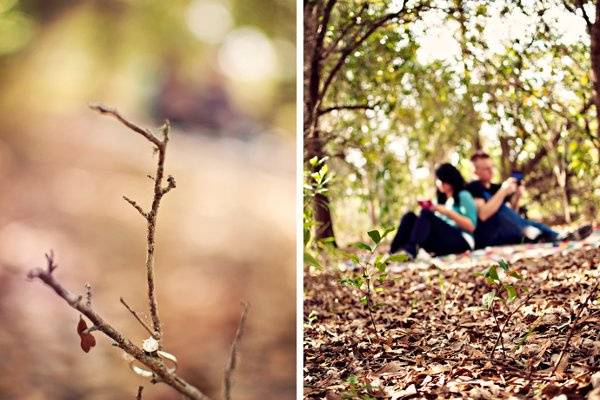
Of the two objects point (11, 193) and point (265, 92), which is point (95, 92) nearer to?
point (11, 193)

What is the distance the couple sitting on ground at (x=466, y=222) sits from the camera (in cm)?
423

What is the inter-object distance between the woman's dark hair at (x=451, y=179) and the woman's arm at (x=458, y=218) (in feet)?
0.42

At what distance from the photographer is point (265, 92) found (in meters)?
1.81

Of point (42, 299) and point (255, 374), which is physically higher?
point (42, 299)

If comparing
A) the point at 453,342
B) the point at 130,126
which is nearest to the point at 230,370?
the point at 130,126

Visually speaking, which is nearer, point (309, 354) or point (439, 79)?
point (309, 354)

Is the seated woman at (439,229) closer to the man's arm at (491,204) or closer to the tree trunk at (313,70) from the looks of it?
the man's arm at (491,204)

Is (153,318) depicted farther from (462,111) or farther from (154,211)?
(462,111)

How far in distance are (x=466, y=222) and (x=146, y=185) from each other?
2.83 m

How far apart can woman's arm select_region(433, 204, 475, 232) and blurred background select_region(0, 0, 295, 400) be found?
2541mm

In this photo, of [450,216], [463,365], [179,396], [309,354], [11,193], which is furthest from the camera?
[450,216]

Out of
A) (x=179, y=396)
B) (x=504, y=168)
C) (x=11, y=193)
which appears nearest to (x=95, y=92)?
(x=11, y=193)

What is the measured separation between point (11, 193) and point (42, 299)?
0.24 m

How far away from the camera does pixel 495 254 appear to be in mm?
4047
